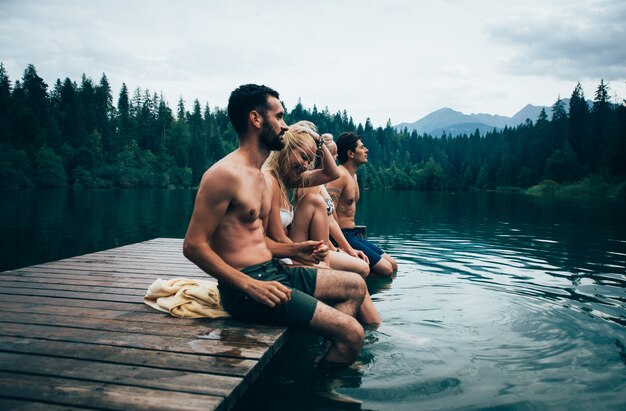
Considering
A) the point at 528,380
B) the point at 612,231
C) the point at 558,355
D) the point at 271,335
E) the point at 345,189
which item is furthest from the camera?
the point at 612,231

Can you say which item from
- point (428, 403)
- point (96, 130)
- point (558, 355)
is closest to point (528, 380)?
point (558, 355)

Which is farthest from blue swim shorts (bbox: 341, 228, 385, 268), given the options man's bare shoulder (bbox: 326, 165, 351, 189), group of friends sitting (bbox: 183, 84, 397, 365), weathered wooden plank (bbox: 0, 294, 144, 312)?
weathered wooden plank (bbox: 0, 294, 144, 312)

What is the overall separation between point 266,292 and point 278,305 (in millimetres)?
219

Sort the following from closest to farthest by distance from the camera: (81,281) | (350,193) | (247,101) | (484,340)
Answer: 1. (247,101)
2. (484,340)
3. (81,281)
4. (350,193)

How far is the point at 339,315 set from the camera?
129 inches


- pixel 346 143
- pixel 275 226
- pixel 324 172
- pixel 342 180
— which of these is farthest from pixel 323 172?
pixel 346 143

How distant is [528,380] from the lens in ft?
12.1

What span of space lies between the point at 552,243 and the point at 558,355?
9466 millimetres

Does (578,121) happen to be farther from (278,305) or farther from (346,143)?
(278,305)

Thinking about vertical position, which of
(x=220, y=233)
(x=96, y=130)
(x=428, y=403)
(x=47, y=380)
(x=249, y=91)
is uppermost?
(x=96, y=130)

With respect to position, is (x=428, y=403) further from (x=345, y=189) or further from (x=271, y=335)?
(x=345, y=189)

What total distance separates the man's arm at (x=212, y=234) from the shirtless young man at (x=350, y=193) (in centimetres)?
459

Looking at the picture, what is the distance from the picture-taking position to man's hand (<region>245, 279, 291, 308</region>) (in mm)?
3061

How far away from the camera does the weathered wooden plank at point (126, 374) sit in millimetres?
2414
